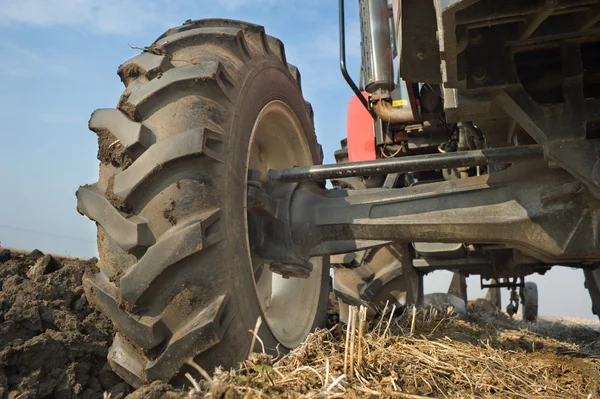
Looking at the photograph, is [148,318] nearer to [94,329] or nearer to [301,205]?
[94,329]

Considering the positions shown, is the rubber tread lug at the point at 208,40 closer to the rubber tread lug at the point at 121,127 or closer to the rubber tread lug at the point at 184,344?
the rubber tread lug at the point at 121,127

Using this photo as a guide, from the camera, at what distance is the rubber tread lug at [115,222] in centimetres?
213

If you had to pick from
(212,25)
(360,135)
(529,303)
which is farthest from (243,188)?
(529,303)

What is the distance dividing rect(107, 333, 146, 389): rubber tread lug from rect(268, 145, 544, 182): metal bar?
3.36ft

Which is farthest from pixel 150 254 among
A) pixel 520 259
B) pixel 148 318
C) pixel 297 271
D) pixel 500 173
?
pixel 520 259

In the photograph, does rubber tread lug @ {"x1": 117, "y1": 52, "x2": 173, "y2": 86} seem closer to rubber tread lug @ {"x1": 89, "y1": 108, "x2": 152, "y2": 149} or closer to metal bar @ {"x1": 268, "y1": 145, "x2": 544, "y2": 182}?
rubber tread lug @ {"x1": 89, "y1": 108, "x2": 152, "y2": 149}

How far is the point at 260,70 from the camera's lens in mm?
2797

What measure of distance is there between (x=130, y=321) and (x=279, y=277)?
145cm

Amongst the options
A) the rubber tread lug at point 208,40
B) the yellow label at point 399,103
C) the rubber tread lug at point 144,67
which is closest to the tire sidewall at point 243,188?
the rubber tread lug at point 208,40

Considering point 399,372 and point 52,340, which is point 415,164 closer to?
point 399,372

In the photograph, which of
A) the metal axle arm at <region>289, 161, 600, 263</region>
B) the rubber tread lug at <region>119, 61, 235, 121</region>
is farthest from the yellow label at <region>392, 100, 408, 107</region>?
the rubber tread lug at <region>119, 61, 235, 121</region>

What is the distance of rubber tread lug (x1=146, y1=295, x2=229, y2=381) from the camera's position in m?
2.12

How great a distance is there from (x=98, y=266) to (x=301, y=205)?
1.03 metres

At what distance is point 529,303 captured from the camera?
8203mm
